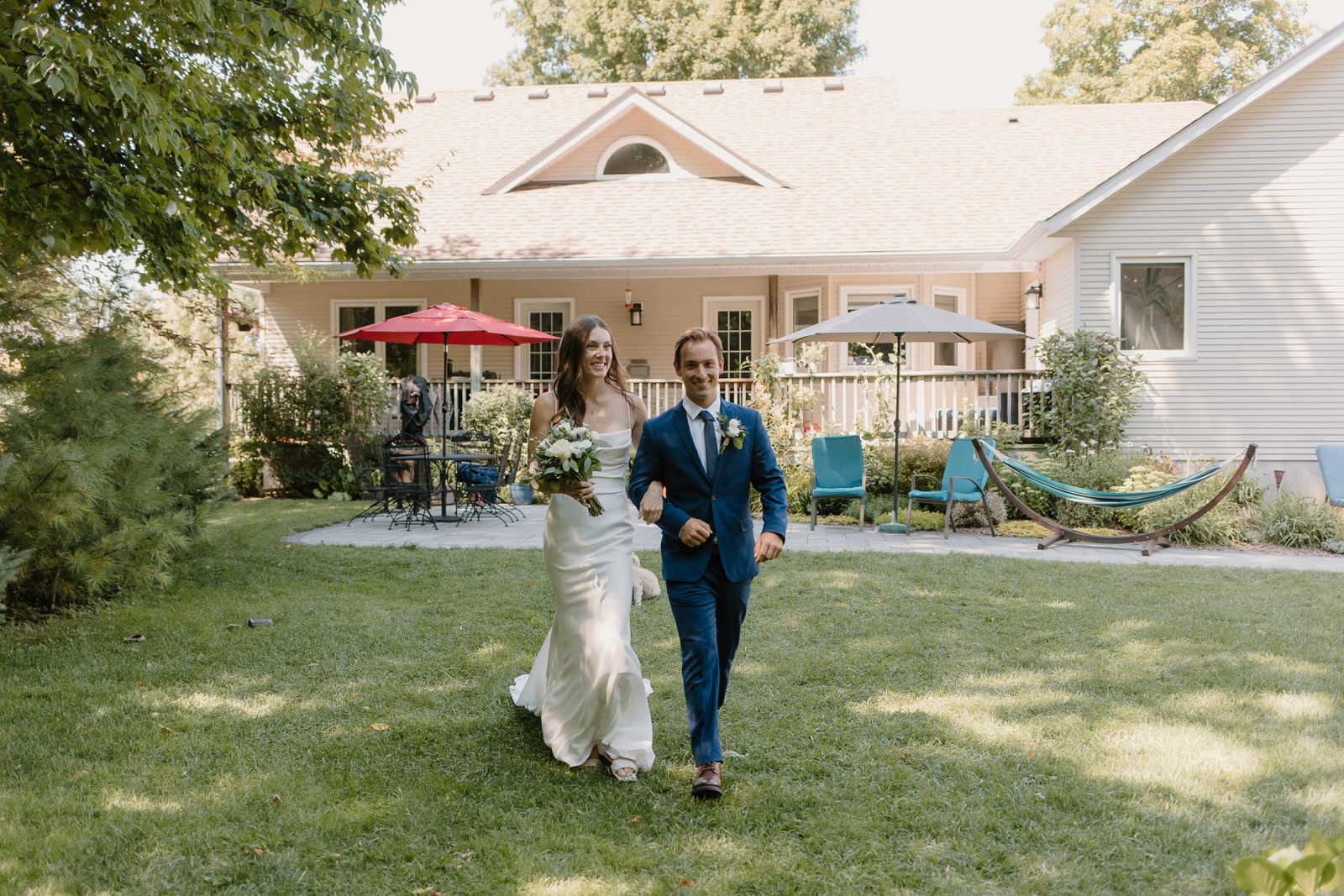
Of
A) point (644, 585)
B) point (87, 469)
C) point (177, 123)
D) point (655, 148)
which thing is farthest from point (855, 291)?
point (87, 469)

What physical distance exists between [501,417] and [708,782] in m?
11.5

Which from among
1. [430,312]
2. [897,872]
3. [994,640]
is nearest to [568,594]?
[897,872]

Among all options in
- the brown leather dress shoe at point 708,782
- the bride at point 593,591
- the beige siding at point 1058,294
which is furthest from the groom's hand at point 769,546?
the beige siding at point 1058,294

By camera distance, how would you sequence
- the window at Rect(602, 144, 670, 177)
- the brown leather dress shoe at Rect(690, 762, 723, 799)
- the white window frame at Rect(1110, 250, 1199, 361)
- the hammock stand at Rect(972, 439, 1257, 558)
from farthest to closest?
the window at Rect(602, 144, 670, 177)
the white window frame at Rect(1110, 250, 1199, 361)
the hammock stand at Rect(972, 439, 1257, 558)
the brown leather dress shoe at Rect(690, 762, 723, 799)

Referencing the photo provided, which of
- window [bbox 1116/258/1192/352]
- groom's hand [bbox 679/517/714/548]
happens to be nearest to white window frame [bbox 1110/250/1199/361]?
window [bbox 1116/258/1192/352]

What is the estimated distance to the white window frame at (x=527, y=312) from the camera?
17.2 meters

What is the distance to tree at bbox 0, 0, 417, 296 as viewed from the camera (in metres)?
5.16

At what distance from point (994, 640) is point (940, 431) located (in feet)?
27.5

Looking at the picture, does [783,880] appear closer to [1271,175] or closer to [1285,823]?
[1285,823]

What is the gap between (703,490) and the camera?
12.6ft

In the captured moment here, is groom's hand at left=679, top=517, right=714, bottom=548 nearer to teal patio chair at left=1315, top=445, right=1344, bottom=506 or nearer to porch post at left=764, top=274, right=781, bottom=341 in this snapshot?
teal patio chair at left=1315, top=445, right=1344, bottom=506

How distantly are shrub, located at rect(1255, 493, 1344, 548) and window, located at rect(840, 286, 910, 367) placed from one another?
21.2 feet

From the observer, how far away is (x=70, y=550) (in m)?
6.48

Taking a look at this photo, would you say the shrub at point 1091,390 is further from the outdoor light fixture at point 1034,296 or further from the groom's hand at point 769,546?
the groom's hand at point 769,546
